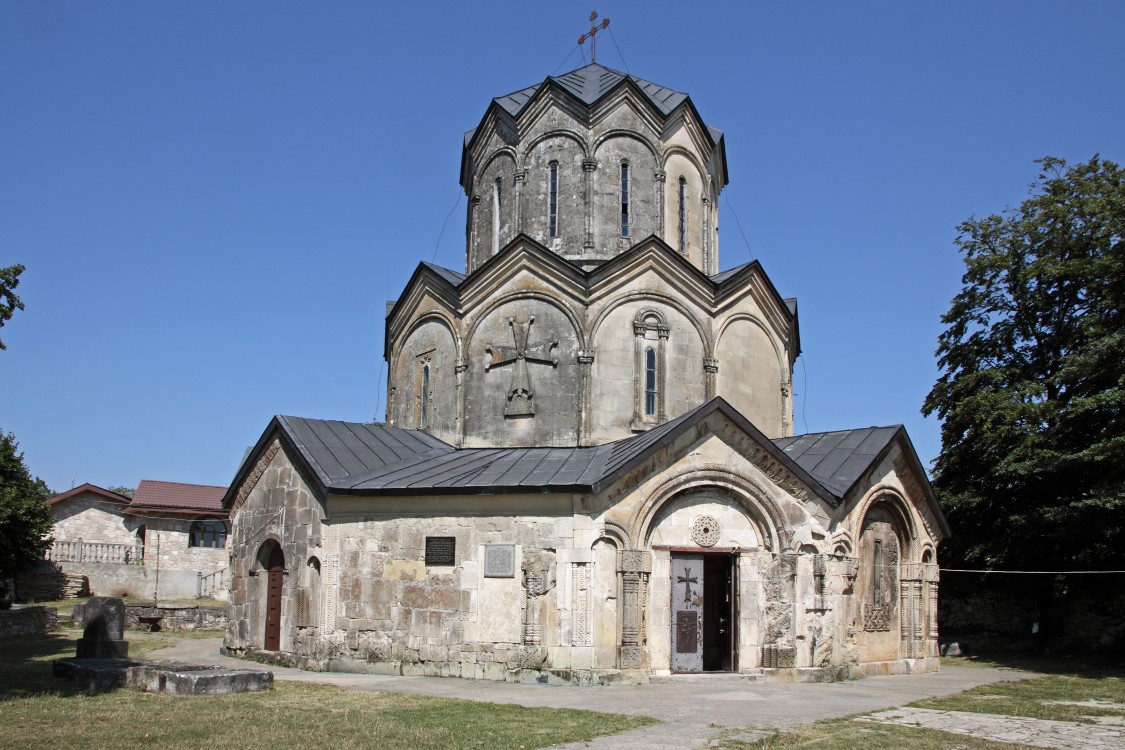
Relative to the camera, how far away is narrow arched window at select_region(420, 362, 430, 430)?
18828 millimetres

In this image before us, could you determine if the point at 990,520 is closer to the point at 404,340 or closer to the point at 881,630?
the point at 881,630

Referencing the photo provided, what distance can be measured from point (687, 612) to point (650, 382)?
4507 millimetres

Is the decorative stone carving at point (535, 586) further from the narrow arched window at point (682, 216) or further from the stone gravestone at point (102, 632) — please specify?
the narrow arched window at point (682, 216)

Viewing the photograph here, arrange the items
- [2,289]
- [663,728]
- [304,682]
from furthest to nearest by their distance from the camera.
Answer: [304,682]
[2,289]
[663,728]

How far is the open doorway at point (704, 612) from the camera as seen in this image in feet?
48.3

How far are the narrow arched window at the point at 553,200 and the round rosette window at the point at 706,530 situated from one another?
6.86 m

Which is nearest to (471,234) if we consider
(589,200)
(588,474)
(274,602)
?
(589,200)

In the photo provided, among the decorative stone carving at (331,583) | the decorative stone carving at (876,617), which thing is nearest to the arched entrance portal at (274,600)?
the decorative stone carving at (331,583)

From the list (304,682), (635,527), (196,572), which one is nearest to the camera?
(304,682)

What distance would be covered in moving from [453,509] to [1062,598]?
48.6ft

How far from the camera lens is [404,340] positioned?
782 inches

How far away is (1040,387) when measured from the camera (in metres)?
20.8

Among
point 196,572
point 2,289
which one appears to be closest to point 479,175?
point 2,289

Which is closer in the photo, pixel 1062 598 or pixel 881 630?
pixel 881 630
